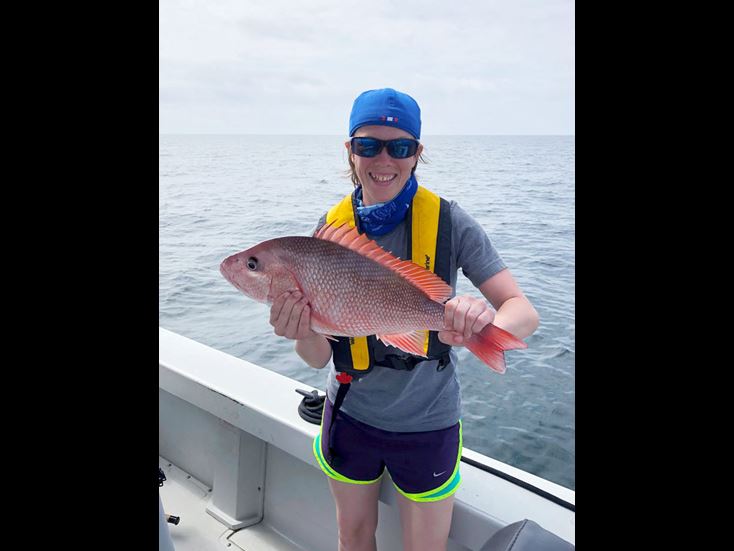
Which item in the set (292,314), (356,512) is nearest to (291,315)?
(292,314)

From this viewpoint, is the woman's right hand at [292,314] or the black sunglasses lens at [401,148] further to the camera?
the black sunglasses lens at [401,148]

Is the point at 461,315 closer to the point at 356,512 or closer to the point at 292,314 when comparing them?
the point at 292,314

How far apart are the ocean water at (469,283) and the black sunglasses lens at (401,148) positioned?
1.70ft

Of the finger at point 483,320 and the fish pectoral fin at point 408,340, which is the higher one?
the finger at point 483,320

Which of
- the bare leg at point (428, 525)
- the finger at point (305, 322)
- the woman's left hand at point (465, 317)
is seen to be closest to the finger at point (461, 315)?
the woman's left hand at point (465, 317)

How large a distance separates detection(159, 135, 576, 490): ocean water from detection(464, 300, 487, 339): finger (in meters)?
0.89

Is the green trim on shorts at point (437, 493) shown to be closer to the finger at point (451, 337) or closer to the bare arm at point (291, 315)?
the finger at point (451, 337)

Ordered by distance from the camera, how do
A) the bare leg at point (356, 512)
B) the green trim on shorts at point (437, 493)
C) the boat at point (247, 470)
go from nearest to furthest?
the green trim on shorts at point (437, 493) < the bare leg at point (356, 512) < the boat at point (247, 470)

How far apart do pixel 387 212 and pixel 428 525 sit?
3.60 feet

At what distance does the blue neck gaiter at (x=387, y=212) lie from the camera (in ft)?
6.34
